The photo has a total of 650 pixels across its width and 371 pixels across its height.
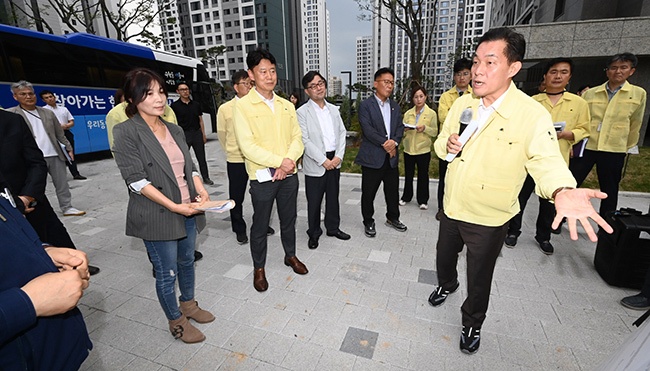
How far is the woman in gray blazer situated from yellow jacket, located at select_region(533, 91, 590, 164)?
3.66 meters

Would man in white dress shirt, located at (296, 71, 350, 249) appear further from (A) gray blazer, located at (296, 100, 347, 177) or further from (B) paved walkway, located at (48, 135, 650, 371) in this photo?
(B) paved walkway, located at (48, 135, 650, 371)

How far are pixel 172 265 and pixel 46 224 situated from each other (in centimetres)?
182

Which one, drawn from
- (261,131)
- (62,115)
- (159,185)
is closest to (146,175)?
(159,185)

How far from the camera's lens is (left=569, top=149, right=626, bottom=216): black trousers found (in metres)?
3.54

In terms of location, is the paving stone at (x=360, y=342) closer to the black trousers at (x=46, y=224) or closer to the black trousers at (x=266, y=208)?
the black trousers at (x=266, y=208)

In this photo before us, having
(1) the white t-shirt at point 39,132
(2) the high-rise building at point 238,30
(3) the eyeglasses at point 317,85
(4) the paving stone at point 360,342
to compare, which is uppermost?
(2) the high-rise building at point 238,30

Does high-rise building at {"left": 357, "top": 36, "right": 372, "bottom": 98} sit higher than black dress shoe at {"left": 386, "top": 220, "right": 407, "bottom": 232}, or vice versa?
high-rise building at {"left": 357, "top": 36, "right": 372, "bottom": 98}

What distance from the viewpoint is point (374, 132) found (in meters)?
3.80

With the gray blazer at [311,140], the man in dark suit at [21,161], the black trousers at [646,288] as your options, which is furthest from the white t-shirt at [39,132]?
the black trousers at [646,288]

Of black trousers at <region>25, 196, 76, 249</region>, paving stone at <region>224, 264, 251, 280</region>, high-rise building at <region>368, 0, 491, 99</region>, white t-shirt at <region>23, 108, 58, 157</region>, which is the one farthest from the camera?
high-rise building at <region>368, 0, 491, 99</region>

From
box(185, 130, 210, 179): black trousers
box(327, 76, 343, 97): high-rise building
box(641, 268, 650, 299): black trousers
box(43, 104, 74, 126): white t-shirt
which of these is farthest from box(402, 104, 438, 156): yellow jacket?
box(327, 76, 343, 97): high-rise building

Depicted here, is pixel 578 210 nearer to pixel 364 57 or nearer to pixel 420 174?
pixel 420 174

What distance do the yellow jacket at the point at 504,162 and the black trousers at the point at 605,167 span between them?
8.45 feet

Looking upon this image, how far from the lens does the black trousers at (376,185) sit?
3.96 meters
